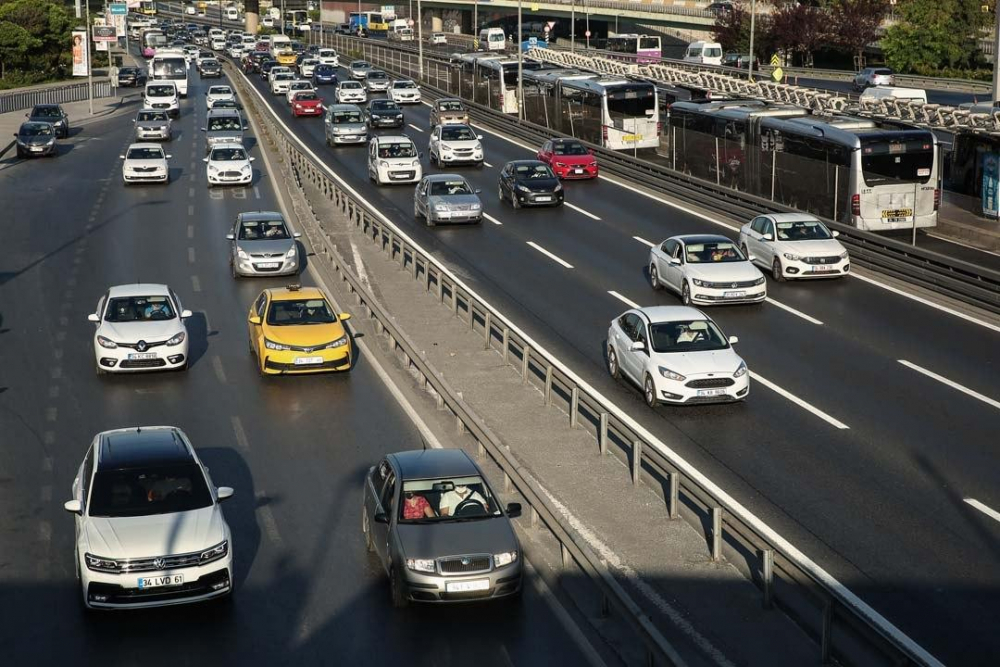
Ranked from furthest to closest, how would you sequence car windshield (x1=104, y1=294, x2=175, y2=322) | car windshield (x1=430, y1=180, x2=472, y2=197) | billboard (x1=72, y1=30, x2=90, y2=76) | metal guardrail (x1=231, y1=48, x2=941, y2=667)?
billboard (x1=72, y1=30, x2=90, y2=76) < car windshield (x1=430, y1=180, x2=472, y2=197) < car windshield (x1=104, y1=294, x2=175, y2=322) < metal guardrail (x1=231, y1=48, x2=941, y2=667)

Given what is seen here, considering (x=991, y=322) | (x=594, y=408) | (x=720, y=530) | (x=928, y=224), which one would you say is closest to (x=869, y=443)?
(x=594, y=408)

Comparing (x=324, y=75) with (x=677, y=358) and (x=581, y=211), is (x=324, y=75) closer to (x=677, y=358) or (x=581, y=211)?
(x=581, y=211)

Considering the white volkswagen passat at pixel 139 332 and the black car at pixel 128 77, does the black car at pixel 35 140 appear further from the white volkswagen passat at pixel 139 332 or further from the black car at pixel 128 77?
the black car at pixel 128 77

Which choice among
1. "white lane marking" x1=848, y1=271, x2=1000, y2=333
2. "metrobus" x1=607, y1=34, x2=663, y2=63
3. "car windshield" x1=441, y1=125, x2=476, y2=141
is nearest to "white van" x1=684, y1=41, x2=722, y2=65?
"metrobus" x1=607, y1=34, x2=663, y2=63

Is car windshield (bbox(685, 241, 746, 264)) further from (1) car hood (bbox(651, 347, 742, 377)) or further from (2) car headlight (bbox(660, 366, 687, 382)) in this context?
(2) car headlight (bbox(660, 366, 687, 382))

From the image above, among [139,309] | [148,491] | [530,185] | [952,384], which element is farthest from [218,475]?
[530,185]

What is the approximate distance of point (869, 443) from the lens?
19.4 meters

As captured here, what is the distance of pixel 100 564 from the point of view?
524 inches

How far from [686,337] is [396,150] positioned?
28464mm

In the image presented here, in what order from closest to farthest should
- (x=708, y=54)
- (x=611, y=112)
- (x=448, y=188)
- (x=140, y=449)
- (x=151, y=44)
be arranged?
(x=140, y=449)
(x=448, y=188)
(x=611, y=112)
(x=708, y=54)
(x=151, y=44)

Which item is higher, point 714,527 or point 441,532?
point 441,532

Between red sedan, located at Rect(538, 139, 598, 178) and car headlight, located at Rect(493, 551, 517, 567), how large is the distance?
35850 mm

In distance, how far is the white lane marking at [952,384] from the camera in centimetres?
2169

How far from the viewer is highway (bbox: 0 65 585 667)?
13023 mm
